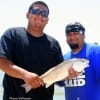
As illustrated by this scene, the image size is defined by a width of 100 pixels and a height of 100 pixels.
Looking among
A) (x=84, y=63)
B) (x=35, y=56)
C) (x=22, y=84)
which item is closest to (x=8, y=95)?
(x=22, y=84)

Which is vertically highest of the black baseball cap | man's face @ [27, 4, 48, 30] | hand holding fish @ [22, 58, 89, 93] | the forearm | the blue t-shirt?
man's face @ [27, 4, 48, 30]

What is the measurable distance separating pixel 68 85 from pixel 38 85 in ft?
4.23

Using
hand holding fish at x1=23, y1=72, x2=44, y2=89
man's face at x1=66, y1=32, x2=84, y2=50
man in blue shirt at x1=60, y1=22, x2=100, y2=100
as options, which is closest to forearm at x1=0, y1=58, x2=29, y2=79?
hand holding fish at x1=23, y1=72, x2=44, y2=89

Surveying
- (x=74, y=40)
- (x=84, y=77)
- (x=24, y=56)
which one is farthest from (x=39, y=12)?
(x=84, y=77)

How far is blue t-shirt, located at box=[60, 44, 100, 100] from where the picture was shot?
615cm

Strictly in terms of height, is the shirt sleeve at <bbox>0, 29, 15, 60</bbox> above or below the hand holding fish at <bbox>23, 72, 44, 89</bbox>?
above

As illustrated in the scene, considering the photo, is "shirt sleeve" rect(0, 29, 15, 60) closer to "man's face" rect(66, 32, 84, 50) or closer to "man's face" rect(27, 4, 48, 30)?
"man's face" rect(27, 4, 48, 30)

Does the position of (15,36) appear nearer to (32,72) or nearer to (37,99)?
(32,72)

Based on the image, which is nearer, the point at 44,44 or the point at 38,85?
the point at 38,85

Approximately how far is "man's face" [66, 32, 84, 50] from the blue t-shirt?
6.8 inches

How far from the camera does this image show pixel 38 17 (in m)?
5.59

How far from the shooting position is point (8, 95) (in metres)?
5.33

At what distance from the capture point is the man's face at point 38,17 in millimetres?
5555

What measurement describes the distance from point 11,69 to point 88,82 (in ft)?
Result: 5.16
